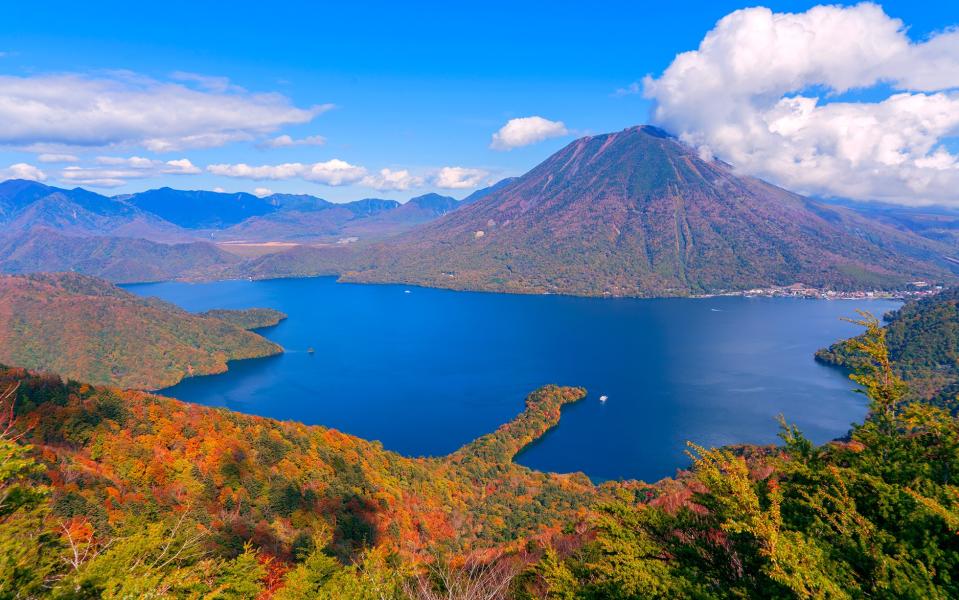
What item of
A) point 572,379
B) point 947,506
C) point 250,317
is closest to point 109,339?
point 250,317

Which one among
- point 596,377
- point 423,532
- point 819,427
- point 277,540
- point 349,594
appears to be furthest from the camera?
point 596,377

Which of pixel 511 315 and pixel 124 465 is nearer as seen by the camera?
pixel 124 465

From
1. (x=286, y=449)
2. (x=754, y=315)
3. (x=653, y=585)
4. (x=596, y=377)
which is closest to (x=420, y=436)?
(x=286, y=449)

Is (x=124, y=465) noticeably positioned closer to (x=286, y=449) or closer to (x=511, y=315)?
(x=286, y=449)

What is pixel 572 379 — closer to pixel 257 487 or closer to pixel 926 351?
pixel 257 487

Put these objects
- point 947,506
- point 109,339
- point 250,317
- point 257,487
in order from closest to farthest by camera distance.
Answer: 1. point 947,506
2. point 257,487
3. point 109,339
4. point 250,317

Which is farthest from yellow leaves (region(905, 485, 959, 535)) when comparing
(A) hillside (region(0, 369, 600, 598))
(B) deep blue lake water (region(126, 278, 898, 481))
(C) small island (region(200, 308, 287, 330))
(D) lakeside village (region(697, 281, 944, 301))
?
(D) lakeside village (region(697, 281, 944, 301))
